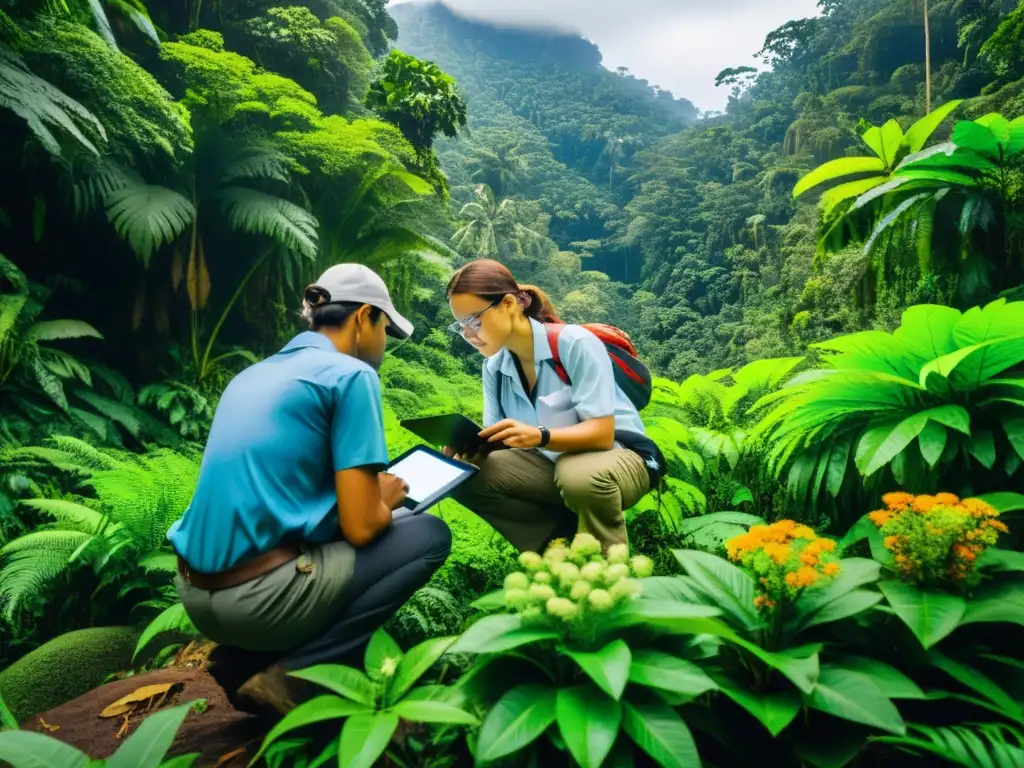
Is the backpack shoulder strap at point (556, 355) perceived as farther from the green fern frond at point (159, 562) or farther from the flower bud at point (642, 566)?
the green fern frond at point (159, 562)

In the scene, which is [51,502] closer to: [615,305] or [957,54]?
[615,305]

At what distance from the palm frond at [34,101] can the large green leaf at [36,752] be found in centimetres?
436

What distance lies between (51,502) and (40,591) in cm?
46

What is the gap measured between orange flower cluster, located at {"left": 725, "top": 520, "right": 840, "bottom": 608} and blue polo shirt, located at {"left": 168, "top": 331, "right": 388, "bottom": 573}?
2.91 feet

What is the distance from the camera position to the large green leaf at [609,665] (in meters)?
1.09

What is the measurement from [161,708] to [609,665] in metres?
1.59

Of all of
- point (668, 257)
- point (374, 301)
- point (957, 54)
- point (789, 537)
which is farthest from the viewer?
point (668, 257)

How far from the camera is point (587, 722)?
3.73 feet

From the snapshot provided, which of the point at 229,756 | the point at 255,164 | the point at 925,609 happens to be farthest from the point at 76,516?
the point at 255,164

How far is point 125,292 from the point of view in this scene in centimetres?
740

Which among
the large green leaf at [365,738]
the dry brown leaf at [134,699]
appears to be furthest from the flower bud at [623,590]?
the dry brown leaf at [134,699]

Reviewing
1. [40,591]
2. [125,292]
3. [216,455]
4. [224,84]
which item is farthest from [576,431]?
[224,84]

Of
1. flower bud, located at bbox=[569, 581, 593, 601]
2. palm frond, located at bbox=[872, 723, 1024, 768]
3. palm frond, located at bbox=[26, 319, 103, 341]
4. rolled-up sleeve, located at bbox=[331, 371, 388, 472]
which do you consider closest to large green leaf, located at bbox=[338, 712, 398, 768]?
flower bud, located at bbox=[569, 581, 593, 601]

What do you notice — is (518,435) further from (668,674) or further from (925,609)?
(925,609)
